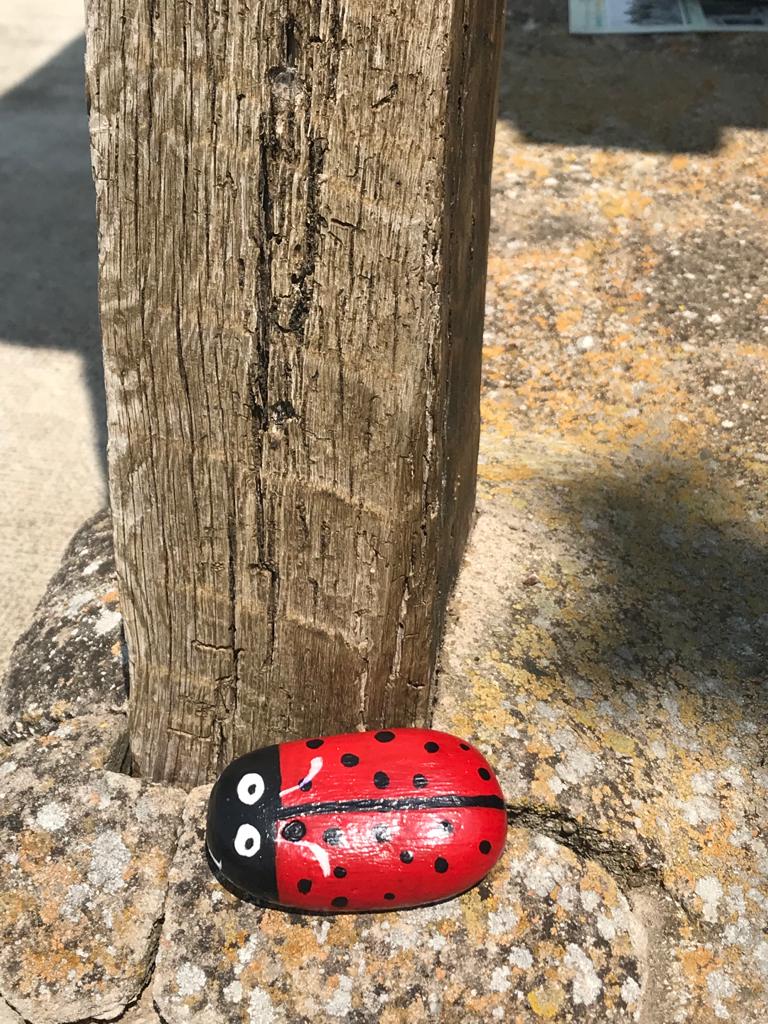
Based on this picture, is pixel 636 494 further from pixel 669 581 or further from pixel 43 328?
pixel 43 328

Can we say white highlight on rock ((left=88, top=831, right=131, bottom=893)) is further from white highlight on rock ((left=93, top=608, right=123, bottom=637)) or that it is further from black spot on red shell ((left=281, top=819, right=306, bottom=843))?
white highlight on rock ((left=93, top=608, right=123, bottom=637))

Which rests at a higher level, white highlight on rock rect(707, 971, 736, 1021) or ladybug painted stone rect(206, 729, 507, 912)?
ladybug painted stone rect(206, 729, 507, 912)

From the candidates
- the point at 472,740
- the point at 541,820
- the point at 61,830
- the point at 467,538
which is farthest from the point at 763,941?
the point at 61,830

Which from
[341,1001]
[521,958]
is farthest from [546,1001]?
[341,1001]

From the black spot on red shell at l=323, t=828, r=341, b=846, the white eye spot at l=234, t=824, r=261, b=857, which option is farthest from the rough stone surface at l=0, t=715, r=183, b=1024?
the black spot on red shell at l=323, t=828, r=341, b=846

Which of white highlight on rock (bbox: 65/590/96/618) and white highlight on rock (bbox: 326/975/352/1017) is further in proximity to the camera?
white highlight on rock (bbox: 65/590/96/618)

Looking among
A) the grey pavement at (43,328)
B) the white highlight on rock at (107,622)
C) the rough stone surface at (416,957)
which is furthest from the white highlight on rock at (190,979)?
the grey pavement at (43,328)
